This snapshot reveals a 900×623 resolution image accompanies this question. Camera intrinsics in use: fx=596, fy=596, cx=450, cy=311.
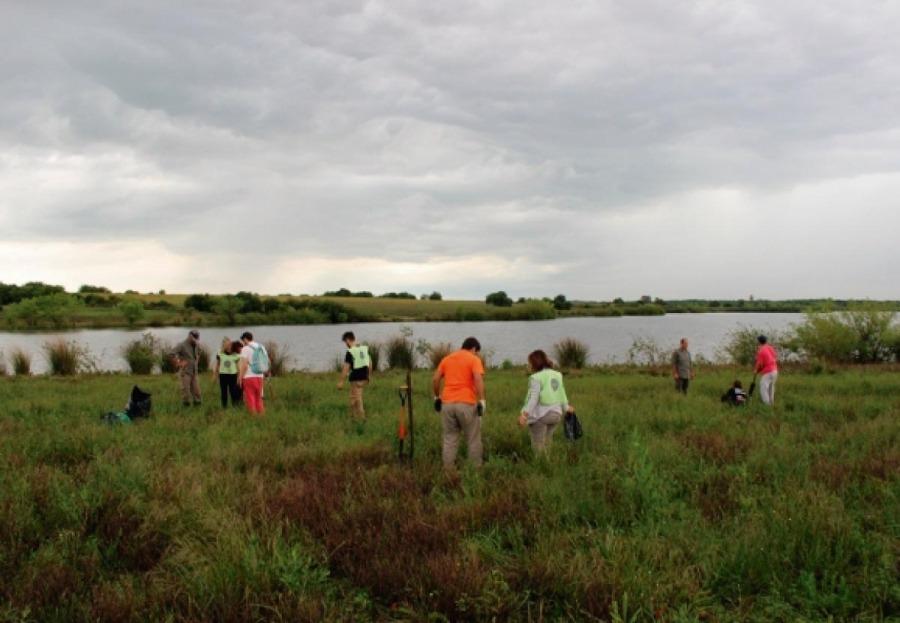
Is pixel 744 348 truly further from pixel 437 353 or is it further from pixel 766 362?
pixel 766 362

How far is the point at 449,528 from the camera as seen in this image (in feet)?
17.9

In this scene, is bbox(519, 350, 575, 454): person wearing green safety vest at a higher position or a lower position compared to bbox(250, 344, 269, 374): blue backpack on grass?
lower

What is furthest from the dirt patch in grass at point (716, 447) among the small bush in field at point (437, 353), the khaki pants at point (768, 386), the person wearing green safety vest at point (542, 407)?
the small bush in field at point (437, 353)

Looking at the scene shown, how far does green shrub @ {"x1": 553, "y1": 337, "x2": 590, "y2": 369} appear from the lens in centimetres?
2777

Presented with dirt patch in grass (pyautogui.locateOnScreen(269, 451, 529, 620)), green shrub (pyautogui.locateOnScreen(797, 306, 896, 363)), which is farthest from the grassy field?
green shrub (pyautogui.locateOnScreen(797, 306, 896, 363))

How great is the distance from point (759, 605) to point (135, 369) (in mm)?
26801

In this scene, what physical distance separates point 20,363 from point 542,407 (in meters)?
26.5

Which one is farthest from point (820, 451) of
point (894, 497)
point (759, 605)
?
point (759, 605)

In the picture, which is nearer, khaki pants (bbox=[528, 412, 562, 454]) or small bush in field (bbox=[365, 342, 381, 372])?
khaki pants (bbox=[528, 412, 562, 454])

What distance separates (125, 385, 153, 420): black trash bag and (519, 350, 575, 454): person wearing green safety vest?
27.8ft

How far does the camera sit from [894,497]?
20.1 feet

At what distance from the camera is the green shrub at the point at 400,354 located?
28328 millimetres

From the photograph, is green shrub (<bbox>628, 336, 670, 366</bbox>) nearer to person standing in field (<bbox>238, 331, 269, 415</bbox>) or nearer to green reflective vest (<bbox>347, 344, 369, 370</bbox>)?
green reflective vest (<bbox>347, 344, 369, 370</bbox>)

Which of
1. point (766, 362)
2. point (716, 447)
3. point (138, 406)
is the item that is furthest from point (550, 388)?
point (138, 406)
